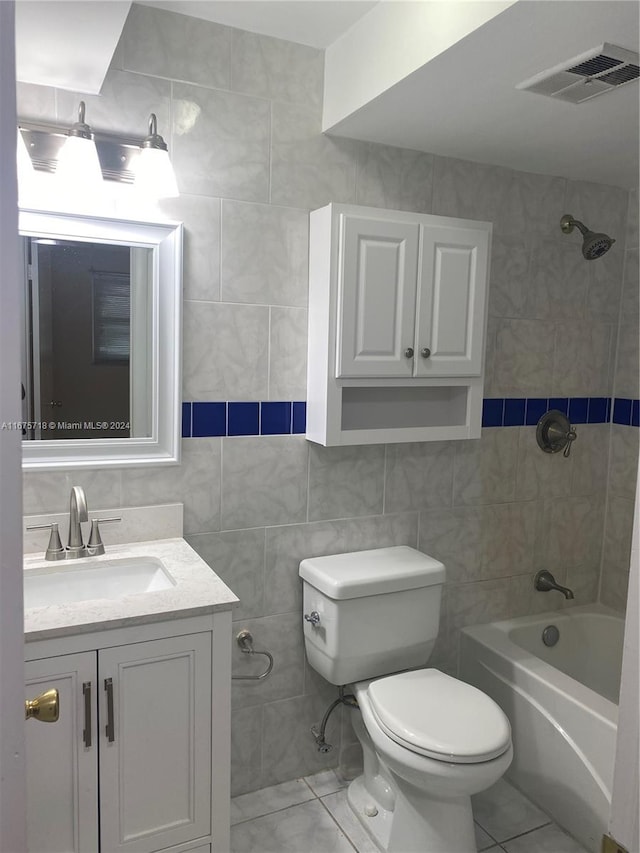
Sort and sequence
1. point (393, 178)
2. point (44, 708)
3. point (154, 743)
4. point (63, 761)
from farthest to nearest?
point (393, 178)
point (154, 743)
point (63, 761)
point (44, 708)

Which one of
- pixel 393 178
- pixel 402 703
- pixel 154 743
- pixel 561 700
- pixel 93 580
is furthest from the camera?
pixel 393 178

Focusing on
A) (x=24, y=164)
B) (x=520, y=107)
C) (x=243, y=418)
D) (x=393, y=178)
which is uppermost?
(x=520, y=107)

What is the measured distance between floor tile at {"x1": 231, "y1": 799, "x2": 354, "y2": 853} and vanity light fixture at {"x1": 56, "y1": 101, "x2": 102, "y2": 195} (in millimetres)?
2016

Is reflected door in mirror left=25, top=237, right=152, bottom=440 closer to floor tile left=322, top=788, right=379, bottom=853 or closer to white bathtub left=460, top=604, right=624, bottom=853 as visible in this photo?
floor tile left=322, top=788, right=379, bottom=853

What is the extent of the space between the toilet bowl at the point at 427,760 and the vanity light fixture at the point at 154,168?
1.62 meters

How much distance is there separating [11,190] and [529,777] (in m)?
2.46

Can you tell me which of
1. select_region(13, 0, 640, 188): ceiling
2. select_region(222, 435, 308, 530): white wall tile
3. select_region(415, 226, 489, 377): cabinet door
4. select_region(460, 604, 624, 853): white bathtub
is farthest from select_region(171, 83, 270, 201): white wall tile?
select_region(460, 604, 624, 853): white bathtub

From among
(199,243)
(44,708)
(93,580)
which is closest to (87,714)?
(93,580)

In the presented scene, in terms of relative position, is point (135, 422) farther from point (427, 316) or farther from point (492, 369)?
point (492, 369)

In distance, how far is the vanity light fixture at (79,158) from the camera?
5.79 feet

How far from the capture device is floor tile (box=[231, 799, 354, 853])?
2057 mm

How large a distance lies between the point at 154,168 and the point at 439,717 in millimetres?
1755

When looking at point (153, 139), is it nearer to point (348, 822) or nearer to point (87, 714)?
point (87, 714)

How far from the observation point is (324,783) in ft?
7.77
